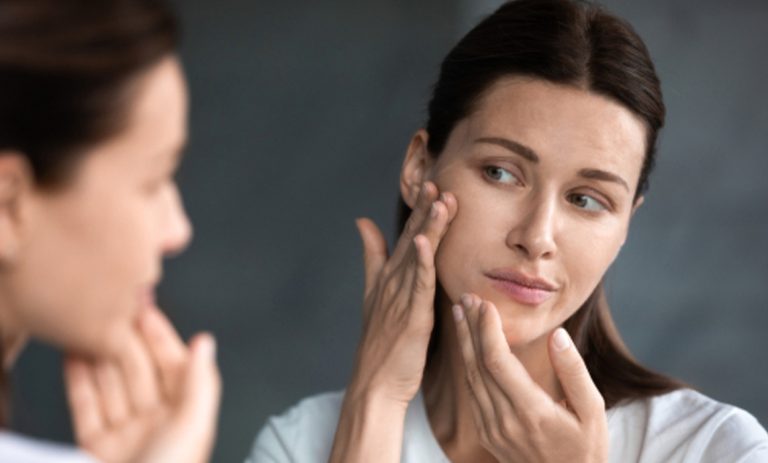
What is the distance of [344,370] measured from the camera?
11.8 feet

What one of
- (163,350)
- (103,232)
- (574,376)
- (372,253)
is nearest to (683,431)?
(574,376)

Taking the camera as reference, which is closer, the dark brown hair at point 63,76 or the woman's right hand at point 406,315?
the dark brown hair at point 63,76

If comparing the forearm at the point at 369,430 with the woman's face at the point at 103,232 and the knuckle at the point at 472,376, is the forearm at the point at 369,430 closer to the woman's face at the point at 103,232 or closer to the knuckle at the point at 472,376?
the knuckle at the point at 472,376

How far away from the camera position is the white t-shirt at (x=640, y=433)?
171cm

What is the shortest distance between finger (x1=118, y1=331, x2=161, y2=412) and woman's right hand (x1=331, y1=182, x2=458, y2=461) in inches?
22.7

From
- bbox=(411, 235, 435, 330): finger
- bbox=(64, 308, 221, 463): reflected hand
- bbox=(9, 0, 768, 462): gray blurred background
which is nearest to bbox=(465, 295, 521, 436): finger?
bbox=(411, 235, 435, 330): finger

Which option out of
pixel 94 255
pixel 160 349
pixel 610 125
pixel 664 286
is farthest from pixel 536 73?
pixel 664 286

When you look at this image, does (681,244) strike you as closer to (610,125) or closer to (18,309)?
(610,125)

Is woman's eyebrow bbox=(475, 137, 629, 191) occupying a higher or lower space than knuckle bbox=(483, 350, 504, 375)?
higher

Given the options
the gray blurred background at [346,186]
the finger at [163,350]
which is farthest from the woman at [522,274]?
the gray blurred background at [346,186]

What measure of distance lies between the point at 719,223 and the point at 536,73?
6.41 feet

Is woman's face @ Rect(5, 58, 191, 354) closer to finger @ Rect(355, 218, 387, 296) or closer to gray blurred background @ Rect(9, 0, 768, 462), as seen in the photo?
finger @ Rect(355, 218, 387, 296)

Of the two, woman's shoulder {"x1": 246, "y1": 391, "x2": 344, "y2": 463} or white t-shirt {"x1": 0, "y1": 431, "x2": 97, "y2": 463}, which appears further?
woman's shoulder {"x1": 246, "y1": 391, "x2": 344, "y2": 463}

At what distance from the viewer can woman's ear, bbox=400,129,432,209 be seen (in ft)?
6.11
